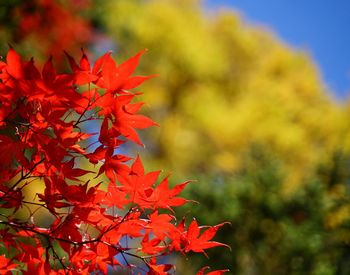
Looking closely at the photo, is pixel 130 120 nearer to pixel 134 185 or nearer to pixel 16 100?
pixel 134 185

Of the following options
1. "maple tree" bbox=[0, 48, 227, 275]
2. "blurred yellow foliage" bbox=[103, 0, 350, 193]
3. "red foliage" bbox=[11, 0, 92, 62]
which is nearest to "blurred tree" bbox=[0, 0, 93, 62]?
"red foliage" bbox=[11, 0, 92, 62]

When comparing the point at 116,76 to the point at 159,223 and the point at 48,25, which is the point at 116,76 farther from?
the point at 48,25

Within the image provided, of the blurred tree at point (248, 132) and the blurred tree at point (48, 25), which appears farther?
the blurred tree at point (248, 132)

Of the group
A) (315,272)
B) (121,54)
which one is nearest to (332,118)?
(121,54)

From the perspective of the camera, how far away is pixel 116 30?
32.1 ft

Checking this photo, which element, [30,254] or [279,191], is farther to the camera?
[279,191]

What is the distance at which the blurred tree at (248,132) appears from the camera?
5027mm

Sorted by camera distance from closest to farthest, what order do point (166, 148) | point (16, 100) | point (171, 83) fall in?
point (16, 100) < point (166, 148) < point (171, 83)

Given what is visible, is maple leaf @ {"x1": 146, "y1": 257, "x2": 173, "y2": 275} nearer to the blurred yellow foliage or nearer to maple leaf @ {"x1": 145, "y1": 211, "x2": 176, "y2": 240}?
maple leaf @ {"x1": 145, "y1": 211, "x2": 176, "y2": 240}

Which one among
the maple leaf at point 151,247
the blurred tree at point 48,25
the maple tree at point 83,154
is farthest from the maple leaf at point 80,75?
the blurred tree at point 48,25

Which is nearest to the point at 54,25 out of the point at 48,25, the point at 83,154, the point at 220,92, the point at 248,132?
the point at 48,25

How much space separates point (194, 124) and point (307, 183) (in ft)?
26.5

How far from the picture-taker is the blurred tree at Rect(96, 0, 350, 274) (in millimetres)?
5027

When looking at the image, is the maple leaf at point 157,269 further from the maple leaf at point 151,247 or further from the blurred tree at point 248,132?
the blurred tree at point 248,132
